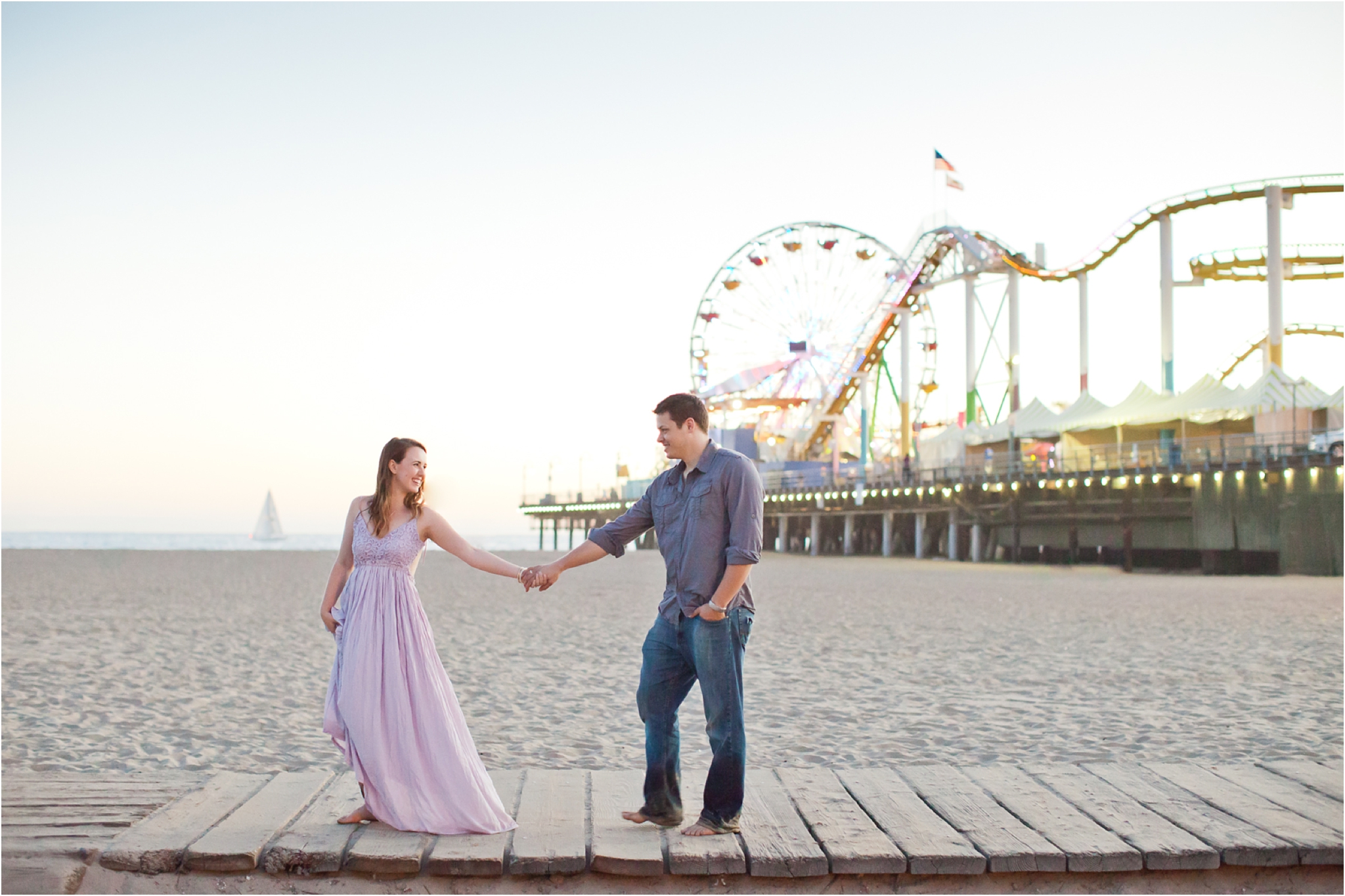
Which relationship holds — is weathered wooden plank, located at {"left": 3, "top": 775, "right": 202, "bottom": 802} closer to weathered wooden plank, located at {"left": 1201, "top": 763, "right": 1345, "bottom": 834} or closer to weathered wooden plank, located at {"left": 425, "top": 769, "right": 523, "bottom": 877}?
weathered wooden plank, located at {"left": 425, "top": 769, "right": 523, "bottom": 877}

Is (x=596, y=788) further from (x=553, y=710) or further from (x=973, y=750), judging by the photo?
(x=553, y=710)

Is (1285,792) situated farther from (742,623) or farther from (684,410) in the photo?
(684,410)

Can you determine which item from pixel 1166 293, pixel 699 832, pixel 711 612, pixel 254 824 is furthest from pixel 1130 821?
pixel 1166 293

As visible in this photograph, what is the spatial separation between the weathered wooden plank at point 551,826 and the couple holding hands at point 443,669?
0.37ft

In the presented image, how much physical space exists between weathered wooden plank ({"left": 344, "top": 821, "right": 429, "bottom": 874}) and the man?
0.65 meters

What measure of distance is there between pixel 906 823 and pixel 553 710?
11.2ft

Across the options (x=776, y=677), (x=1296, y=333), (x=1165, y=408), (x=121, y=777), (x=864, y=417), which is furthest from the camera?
(x=864, y=417)

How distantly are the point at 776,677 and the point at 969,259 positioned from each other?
31869 mm

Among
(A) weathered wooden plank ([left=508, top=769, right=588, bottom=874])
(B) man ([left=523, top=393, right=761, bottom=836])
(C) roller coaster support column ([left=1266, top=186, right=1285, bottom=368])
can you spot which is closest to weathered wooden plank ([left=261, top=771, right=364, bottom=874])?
(A) weathered wooden plank ([left=508, top=769, right=588, bottom=874])

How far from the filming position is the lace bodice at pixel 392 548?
12.1 feet

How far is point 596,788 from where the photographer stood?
13.2 ft

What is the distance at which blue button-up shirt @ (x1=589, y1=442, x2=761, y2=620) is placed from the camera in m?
3.44

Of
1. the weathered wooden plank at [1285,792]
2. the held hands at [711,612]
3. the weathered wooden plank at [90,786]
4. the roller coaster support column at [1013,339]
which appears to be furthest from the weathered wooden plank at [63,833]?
the roller coaster support column at [1013,339]

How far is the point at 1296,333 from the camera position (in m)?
39.7
